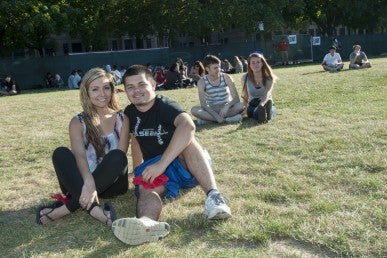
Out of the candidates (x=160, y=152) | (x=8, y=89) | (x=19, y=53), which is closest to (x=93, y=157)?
(x=160, y=152)

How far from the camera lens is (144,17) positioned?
39.4 metres

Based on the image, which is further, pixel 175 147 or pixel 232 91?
pixel 232 91

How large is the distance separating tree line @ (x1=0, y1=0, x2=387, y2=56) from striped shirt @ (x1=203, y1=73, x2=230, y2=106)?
81.8 feet

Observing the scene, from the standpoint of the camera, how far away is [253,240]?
3.19m

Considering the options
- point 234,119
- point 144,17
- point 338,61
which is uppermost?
point 144,17

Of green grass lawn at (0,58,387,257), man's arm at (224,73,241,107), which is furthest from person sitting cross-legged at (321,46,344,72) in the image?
man's arm at (224,73,241,107)

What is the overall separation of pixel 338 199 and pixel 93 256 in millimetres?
1986

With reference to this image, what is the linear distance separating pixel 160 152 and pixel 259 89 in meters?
4.52

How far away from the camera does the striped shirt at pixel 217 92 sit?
8.45m

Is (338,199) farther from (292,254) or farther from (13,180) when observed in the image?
(13,180)

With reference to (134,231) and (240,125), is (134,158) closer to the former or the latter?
(134,231)

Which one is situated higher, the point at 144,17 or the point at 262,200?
the point at 144,17

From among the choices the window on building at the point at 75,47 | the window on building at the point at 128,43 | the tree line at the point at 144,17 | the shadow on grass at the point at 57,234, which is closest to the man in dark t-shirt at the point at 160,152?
the shadow on grass at the point at 57,234

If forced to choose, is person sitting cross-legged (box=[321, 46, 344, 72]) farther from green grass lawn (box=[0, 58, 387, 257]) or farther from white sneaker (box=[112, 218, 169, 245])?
white sneaker (box=[112, 218, 169, 245])
